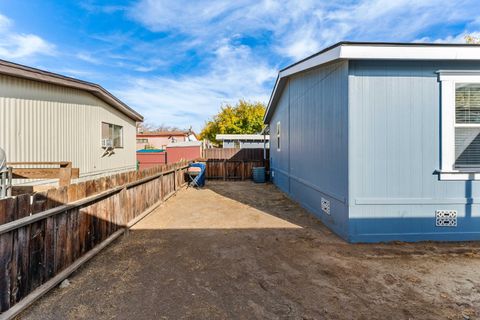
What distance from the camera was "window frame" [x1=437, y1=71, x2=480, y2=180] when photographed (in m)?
3.90

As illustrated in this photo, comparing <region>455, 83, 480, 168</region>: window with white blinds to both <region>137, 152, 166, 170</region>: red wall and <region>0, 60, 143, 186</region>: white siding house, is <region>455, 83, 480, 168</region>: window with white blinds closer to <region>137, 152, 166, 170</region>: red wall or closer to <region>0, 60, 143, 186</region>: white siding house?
<region>0, 60, 143, 186</region>: white siding house

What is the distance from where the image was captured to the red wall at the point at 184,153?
55.3 ft

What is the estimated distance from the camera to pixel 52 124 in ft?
22.0

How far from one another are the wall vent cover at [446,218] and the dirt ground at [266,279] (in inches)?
12.9

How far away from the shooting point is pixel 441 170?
12.8 feet

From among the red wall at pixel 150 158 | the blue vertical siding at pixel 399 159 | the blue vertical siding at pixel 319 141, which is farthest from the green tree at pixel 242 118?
the blue vertical siding at pixel 399 159

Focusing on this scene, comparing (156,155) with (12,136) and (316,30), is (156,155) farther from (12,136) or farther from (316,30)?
(316,30)

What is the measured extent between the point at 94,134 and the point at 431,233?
9.96 m

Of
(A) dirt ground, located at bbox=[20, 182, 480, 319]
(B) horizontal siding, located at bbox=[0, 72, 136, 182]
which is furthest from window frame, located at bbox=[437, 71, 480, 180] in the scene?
(B) horizontal siding, located at bbox=[0, 72, 136, 182]

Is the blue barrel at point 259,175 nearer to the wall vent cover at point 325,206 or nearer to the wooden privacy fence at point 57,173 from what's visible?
the wall vent cover at point 325,206

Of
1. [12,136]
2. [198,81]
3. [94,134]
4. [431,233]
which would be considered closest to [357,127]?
[431,233]

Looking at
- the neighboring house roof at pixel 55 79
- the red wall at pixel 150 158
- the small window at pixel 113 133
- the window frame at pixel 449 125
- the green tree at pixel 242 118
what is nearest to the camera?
the window frame at pixel 449 125

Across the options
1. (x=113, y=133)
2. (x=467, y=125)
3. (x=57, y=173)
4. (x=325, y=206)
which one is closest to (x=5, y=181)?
(x=57, y=173)

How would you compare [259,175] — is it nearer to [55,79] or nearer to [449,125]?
[449,125]
